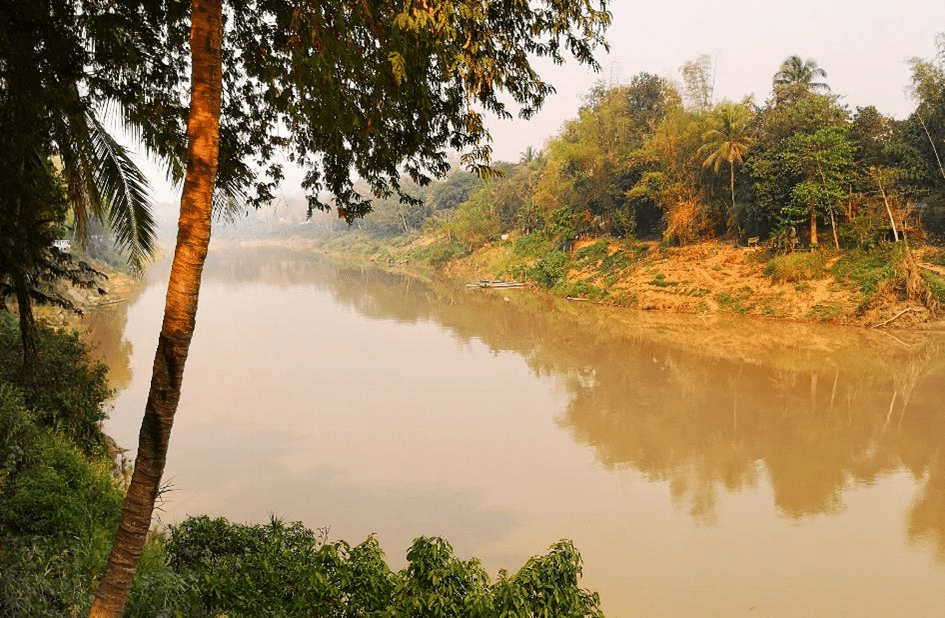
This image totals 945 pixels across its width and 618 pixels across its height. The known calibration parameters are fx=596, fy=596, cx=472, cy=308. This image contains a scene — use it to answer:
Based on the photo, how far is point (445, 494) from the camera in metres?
11.6

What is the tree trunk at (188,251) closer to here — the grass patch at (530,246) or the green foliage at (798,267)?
the green foliage at (798,267)

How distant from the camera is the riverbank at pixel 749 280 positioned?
2525cm

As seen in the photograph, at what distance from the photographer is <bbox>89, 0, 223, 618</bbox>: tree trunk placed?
136 inches

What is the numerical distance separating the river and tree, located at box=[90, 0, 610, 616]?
638 cm

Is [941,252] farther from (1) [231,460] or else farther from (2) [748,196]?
(1) [231,460]

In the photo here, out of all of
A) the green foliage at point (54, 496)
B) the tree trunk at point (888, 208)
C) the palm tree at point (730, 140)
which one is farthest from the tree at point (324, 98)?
the palm tree at point (730, 140)

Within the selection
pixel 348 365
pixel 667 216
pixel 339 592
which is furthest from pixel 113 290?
pixel 339 592

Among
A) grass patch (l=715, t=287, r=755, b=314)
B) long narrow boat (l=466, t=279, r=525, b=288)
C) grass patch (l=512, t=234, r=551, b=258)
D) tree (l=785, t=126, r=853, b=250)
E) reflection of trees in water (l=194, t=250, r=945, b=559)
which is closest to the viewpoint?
reflection of trees in water (l=194, t=250, r=945, b=559)

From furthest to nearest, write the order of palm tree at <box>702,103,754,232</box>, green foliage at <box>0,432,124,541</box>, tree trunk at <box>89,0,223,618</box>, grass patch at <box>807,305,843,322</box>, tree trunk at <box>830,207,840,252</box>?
1. palm tree at <box>702,103,754,232</box>
2. tree trunk at <box>830,207,840,252</box>
3. grass patch at <box>807,305,843,322</box>
4. green foliage at <box>0,432,124,541</box>
5. tree trunk at <box>89,0,223,618</box>

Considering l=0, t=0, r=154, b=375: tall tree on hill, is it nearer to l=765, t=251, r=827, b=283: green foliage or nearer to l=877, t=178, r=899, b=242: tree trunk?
l=765, t=251, r=827, b=283: green foliage

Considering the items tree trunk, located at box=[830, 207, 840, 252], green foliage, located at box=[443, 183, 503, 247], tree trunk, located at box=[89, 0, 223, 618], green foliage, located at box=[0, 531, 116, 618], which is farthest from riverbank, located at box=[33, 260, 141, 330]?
tree trunk, located at box=[830, 207, 840, 252]

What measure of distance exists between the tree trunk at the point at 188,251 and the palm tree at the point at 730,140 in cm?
3233

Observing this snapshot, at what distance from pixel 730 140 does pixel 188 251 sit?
1321 inches

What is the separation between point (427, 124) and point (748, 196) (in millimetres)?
30221
